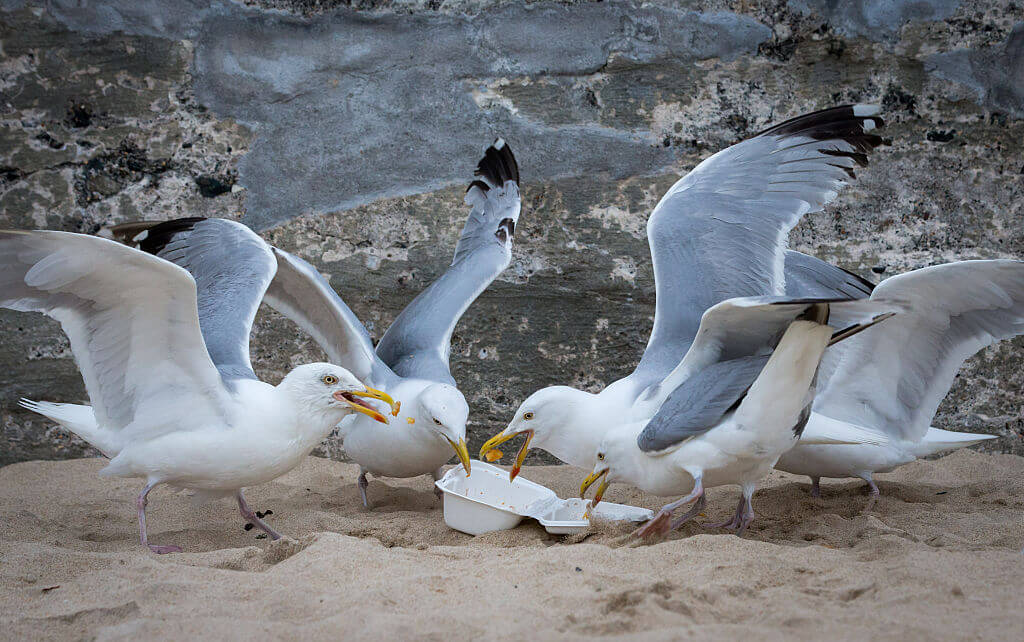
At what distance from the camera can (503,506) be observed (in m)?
3.16

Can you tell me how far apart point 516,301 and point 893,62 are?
79.9 inches

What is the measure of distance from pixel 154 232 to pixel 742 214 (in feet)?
7.65

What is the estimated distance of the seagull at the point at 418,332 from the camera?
351 centimetres

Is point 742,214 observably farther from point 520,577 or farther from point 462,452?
point 520,577

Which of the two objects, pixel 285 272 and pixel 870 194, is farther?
pixel 870 194

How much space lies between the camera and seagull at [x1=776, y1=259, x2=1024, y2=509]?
3242 millimetres

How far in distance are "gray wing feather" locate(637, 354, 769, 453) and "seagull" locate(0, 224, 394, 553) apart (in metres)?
0.91

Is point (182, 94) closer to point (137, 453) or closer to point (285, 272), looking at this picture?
point (285, 272)

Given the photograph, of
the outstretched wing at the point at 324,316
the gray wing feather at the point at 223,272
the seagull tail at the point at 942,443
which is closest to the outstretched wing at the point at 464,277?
the outstretched wing at the point at 324,316

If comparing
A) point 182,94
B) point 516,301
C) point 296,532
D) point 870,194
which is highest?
point 182,94

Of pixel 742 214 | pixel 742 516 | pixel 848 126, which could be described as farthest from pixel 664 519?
pixel 848 126

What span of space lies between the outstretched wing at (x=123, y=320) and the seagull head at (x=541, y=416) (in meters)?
0.98

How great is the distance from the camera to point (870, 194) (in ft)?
14.0

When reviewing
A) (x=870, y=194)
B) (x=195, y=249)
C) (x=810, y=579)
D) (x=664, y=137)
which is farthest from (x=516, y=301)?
(x=810, y=579)
